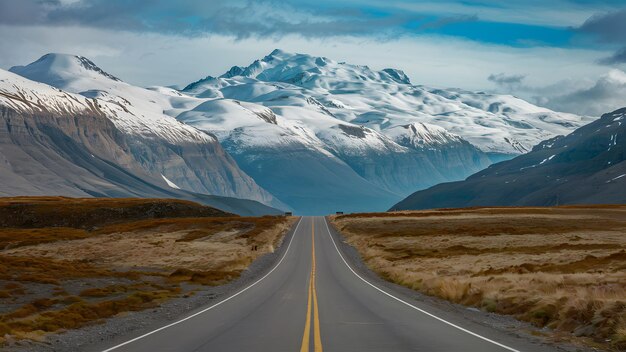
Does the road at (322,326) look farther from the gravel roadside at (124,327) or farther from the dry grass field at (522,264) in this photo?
the dry grass field at (522,264)

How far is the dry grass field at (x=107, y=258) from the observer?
34.8 m

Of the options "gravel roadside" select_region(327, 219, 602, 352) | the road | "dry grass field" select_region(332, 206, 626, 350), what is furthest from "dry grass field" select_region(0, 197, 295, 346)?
"dry grass field" select_region(332, 206, 626, 350)

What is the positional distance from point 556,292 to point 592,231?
6860cm

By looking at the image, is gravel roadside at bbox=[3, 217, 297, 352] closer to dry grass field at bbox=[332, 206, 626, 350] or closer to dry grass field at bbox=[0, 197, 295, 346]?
dry grass field at bbox=[0, 197, 295, 346]

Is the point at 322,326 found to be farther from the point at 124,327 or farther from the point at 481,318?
the point at 124,327

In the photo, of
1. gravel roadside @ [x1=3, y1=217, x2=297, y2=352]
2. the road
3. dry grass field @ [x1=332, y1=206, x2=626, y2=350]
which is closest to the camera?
the road

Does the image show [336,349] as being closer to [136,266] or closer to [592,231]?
[136,266]

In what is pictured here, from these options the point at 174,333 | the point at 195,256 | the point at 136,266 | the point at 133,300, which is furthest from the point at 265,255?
the point at 174,333

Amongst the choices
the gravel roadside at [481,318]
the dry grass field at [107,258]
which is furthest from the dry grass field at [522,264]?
the dry grass field at [107,258]

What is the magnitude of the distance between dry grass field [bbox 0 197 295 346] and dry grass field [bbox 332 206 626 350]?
14669mm

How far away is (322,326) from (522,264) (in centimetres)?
3189

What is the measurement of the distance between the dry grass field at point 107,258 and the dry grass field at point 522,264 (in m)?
14.7

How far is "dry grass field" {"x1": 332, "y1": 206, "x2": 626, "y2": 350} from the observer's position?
25.6 metres

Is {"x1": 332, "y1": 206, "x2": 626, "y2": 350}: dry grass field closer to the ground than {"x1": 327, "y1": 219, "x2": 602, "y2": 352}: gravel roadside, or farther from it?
farther from it
